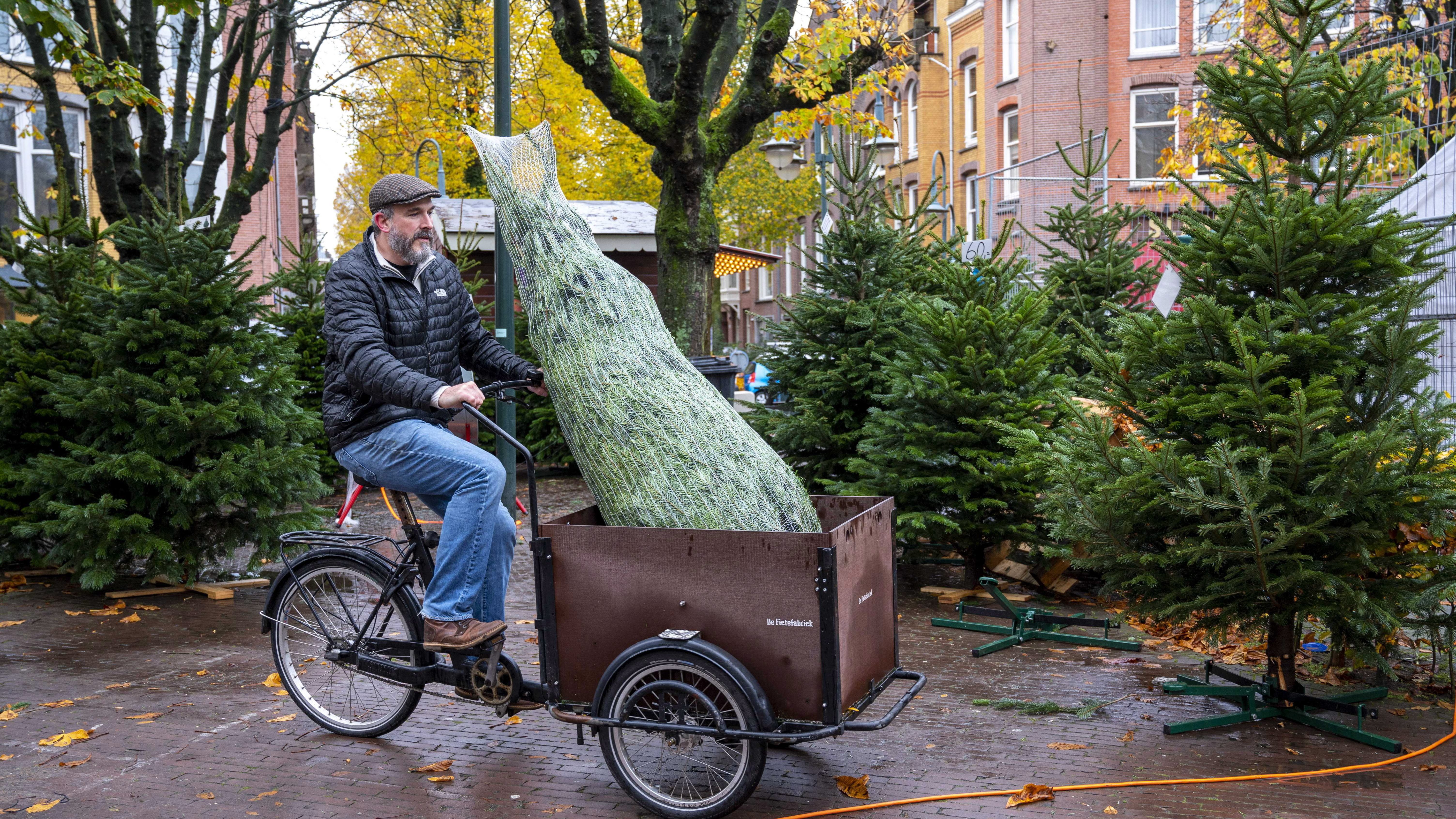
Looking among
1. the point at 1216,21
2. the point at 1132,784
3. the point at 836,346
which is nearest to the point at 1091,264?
the point at 836,346

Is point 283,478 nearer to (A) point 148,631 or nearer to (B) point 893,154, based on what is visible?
(A) point 148,631

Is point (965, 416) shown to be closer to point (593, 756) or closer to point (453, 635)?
point (593, 756)

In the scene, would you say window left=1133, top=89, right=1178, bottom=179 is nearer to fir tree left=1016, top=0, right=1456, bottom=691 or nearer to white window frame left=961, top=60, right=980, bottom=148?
white window frame left=961, top=60, right=980, bottom=148

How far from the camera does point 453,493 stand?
4102 mm

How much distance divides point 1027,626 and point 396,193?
3944mm

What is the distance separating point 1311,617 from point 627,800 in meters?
2.75

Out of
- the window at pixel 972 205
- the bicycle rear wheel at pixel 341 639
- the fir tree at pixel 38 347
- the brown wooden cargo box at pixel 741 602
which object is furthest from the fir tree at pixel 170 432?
the window at pixel 972 205

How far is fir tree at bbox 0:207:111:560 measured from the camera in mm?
7449

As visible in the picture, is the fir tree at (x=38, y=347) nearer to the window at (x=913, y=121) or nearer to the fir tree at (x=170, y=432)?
the fir tree at (x=170, y=432)

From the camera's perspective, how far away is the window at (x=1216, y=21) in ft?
44.4

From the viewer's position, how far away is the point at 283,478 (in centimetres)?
727

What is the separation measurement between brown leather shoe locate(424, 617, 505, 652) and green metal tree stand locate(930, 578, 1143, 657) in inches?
107

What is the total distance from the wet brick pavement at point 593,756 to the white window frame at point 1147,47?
1013 inches

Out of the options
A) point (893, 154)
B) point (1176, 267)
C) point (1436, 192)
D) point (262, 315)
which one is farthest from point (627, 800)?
point (893, 154)
